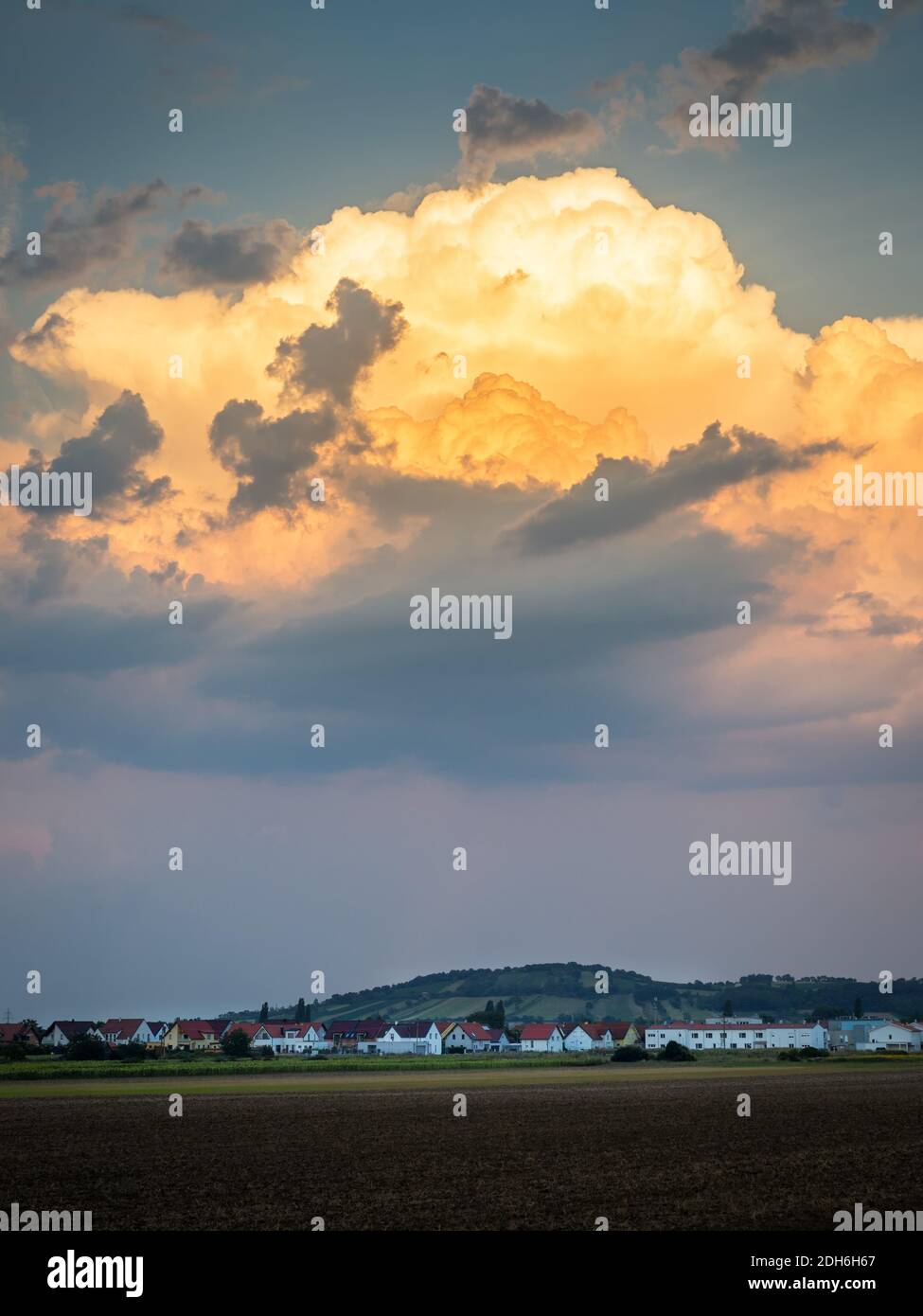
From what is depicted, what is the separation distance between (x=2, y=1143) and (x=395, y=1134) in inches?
567

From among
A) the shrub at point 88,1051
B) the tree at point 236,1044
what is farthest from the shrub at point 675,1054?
the shrub at point 88,1051

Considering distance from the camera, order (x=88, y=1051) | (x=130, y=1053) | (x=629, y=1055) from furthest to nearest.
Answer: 1. (x=629, y=1055)
2. (x=130, y=1053)
3. (x=88, y=1051)

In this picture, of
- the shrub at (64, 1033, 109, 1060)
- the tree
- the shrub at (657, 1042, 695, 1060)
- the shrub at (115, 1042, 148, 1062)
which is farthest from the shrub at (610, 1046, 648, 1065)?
the shrub at (64, 1033, 109, 1060)

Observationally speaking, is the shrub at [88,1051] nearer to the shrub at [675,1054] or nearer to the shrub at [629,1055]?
the shrub at [629,1055]

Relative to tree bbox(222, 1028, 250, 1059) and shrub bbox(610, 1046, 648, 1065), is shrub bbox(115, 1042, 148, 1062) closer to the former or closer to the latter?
tree bbox(222, 1028, 250, 1059)

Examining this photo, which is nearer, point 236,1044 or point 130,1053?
point 130,1053

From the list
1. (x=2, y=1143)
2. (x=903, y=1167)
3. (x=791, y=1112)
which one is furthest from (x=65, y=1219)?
(x=791, y=1112)

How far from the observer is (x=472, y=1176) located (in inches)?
1470

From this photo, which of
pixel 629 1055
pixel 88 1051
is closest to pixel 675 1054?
pixel 629 1055

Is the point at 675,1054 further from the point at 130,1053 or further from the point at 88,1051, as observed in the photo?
the point at 88,1051

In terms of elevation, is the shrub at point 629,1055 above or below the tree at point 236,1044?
below

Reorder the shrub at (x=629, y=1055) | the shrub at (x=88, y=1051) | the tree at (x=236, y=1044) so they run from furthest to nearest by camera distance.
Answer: the tree at (x=236, y=1044) < the shrub at (x=629, y=1055) < the shrub at (x=88, y=1051)
